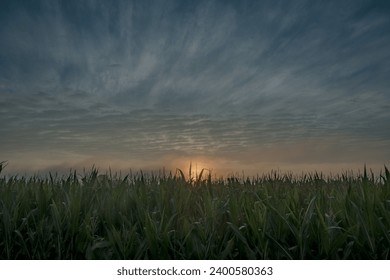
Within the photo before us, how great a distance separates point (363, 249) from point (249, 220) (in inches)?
32.1

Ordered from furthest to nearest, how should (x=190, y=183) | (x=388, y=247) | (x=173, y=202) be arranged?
(x=190, y=183) < (x=173, y=202) < (x=388, y=247)

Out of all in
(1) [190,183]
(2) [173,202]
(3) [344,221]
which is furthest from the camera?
(1) [190,183]

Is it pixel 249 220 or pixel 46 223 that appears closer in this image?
pixel 249 220

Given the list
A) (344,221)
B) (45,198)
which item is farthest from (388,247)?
(45,198)

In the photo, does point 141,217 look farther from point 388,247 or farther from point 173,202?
point 388,247

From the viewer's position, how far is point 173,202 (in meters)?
3.49

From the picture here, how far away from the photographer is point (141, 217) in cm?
316

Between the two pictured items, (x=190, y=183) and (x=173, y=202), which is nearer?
(x=173, y=202)

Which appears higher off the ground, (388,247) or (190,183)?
(190,183)
